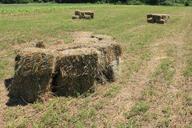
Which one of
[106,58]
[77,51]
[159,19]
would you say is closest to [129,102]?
[106,58]

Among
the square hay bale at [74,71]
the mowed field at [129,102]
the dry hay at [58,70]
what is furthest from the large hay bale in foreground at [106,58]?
the square hay bale at [74,71]

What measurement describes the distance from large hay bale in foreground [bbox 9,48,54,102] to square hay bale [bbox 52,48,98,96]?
0.36 meters

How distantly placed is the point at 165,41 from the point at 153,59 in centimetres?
514

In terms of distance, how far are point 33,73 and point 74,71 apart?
1107 millimetres

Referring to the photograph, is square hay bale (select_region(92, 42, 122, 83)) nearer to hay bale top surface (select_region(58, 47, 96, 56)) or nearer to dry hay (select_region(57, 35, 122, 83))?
dry hay (select_region(57, 35, 122, 83))

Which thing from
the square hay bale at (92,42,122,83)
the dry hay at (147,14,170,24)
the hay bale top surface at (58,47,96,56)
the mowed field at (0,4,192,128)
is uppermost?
the hay bale top surface at (58,47,96,56)

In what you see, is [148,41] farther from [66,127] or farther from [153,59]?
[66,127]

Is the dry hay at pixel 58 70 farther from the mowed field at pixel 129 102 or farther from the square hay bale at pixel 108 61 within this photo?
the mowed field at pixel 129 102

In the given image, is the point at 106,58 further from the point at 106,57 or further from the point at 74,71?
the point at 74,71

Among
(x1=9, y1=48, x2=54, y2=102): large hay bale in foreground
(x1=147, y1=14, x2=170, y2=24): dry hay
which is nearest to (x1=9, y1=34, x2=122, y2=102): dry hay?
(x1=9, y1=48, x2=54, y2=102): large hay bale in foreground

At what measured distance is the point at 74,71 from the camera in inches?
392

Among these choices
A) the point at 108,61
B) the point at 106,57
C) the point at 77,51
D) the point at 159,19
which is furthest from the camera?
the point at 159,19

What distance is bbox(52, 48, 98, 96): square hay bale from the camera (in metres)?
9.91

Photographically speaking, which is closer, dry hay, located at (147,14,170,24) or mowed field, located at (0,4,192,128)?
mowed field, located at (0,4,192,128)
